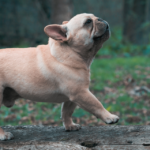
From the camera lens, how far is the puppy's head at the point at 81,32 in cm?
230

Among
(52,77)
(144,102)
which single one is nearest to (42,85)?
(52,77)

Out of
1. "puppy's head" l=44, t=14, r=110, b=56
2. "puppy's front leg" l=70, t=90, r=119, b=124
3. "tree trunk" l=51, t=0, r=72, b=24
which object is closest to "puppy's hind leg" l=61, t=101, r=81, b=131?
"puppy's front leg" l=70, t=90, r=119, b=124

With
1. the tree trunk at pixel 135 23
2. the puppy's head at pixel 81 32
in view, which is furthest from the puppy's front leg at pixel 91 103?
the tree trunk at pixel 135 23

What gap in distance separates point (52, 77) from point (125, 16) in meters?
13.3

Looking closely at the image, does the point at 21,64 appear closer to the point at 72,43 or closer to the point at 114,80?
the point at 72,43

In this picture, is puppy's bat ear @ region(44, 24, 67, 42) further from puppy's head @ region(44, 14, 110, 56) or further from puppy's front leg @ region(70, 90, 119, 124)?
puppy's front leg @ region(70, 90, 119, 124)

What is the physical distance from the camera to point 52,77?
7.56 feet

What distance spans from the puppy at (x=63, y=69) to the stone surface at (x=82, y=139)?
0.21 metres

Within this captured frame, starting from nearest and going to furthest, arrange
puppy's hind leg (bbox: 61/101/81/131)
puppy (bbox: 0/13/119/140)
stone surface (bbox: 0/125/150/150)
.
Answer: stone surface (bbox: 0/125/150/150) → puppy (bbox: 0/13/119/140) → puppy's hind leg (bbox: 61/101/81/131)

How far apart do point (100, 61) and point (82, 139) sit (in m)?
6.76

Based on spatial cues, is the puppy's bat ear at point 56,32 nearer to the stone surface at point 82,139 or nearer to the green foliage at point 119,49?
the stone surface at point 82,139

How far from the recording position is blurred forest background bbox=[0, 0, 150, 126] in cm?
421

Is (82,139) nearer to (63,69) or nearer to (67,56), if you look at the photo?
(63,69)

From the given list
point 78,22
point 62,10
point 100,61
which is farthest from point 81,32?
Result: point 100,61
